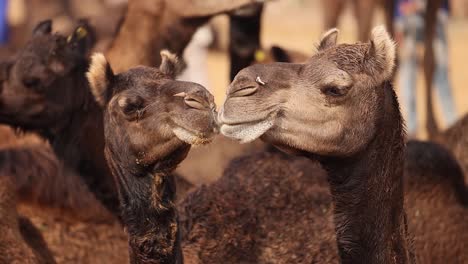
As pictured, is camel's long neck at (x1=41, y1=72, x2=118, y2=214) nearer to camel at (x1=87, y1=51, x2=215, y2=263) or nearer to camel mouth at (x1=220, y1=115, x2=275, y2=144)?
camel at (x1=87, y1=51, x2=215, y2=263)

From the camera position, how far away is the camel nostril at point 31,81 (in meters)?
6.86

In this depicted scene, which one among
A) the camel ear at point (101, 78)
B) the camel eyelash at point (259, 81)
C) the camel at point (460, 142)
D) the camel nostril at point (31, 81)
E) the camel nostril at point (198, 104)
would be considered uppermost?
the camel eyelash at point (259, 81)

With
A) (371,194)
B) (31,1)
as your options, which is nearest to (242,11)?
(371,194)

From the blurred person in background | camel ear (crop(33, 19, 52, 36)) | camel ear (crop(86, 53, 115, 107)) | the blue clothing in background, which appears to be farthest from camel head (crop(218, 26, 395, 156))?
the blue clothing in background

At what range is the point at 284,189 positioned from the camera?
6.35 metres

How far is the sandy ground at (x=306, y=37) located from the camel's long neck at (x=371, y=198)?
7.63 metres

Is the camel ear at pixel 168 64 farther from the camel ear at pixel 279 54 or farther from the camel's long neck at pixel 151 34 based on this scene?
the camel's long neck at pixel 151 34

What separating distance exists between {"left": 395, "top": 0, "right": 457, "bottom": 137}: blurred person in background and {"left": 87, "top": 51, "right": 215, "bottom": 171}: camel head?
7.21 m

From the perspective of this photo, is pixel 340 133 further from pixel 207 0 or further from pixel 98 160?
pixel 207 0

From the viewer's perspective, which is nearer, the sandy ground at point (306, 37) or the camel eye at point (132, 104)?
the camel eye at point (132, 104)

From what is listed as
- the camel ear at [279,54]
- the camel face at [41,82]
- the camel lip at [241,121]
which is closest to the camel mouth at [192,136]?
the camel lip at [241,121]

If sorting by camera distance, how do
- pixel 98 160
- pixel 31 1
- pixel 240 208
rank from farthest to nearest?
pixel 31 1, pixel 98 160, pixel 240 208

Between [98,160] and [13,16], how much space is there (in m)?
16.4

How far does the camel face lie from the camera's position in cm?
684
